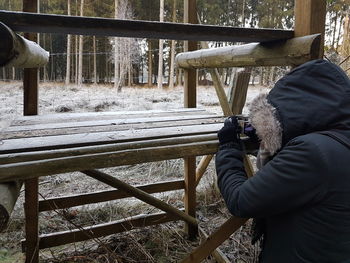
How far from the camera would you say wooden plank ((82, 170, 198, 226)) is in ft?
8.38

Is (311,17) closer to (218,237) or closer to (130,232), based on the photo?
(218,237)

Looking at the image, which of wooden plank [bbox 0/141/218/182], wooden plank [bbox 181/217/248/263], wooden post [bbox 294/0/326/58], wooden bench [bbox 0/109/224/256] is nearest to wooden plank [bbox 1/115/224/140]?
wooden bench [bbox 0/109/224/256]

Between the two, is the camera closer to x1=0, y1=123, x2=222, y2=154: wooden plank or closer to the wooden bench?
the wooden bench

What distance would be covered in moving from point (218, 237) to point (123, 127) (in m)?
0.96

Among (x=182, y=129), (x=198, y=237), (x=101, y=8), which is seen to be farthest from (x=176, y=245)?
(x=101, y=8)

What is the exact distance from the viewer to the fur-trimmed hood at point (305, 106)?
1.34m

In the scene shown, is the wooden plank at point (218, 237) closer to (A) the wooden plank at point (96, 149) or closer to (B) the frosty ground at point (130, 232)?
(A) the wooden plank at point (96, 149)

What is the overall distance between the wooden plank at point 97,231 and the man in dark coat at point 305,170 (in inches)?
82.3

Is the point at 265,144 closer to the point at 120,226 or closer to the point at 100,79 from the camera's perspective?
the point at 120,226

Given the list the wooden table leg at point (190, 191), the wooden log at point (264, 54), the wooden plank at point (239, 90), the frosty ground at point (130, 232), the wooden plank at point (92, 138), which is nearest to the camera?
the wooden plank at point (92, 138)

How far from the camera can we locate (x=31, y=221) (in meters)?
3.06

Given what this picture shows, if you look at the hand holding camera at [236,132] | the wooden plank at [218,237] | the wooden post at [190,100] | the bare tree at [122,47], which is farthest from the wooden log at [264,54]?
the bare tree at [122,47]

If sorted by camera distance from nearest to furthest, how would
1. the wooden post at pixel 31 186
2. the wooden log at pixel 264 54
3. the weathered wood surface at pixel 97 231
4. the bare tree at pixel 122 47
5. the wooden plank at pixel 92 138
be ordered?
the wooden plank at pixel 92 138
the wooden log at pixel 264 54
the wooden post at pixel 31 186
the weathered wood surface at pixel 97 231
the bare tree at pixel 122 47

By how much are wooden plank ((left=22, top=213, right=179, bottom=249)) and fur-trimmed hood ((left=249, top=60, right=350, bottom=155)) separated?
221 cm
